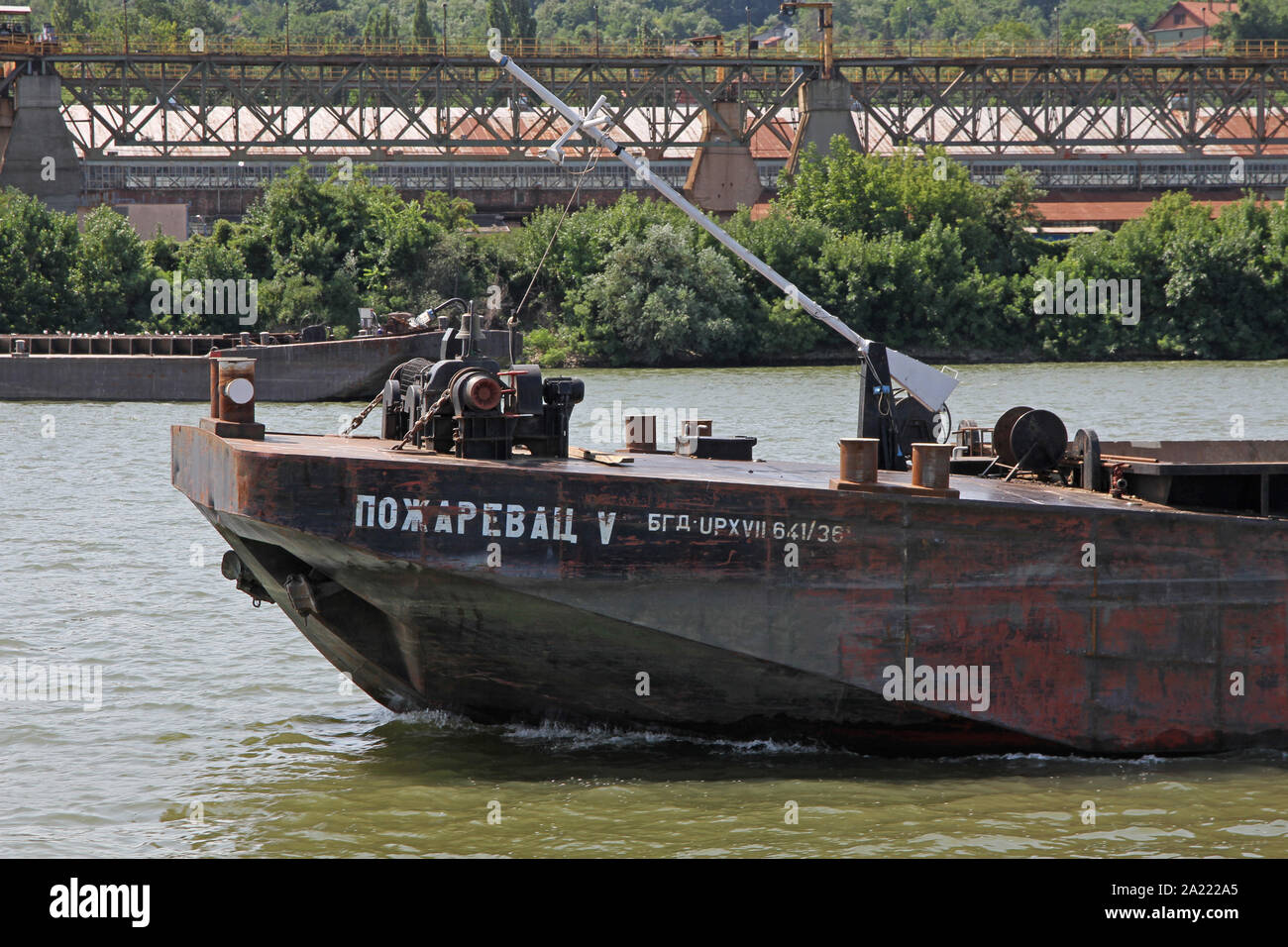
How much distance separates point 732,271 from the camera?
203 ft

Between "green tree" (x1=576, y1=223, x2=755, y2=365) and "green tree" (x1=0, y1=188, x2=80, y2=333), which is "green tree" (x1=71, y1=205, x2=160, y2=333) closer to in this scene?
"green tree" (x1=0, y1=188, x2=80, y2=333)

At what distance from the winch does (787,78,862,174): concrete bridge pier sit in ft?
214

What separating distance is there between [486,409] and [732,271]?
175ft

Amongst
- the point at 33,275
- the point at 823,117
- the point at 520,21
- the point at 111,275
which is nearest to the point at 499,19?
the point at 520,21

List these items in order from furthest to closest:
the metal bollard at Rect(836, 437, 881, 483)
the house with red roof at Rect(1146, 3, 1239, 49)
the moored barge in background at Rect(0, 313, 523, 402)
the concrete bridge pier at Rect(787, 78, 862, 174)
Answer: the house with red roof at Rect(1146, 3, 1239, 49) < the concrete bridge pier at Rect(787, 78, 862, 174) < the moored barge in background at Rect(0, 313, 523, 402) < the metal bollard at Rect(836, 437, 881, 483)

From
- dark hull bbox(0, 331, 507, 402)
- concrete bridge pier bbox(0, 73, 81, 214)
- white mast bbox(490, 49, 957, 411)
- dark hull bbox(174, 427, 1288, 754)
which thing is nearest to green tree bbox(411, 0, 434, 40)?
concrete bridge pier bbox(0, 73, 81, 214)

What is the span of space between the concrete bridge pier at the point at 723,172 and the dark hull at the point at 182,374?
30.1 m

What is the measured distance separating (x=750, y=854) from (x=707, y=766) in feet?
4.17

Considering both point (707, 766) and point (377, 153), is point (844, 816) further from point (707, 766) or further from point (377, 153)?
point (377, 153)

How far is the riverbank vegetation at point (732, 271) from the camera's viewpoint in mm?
60812

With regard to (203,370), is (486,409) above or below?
below

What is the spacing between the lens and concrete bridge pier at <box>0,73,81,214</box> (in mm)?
66500

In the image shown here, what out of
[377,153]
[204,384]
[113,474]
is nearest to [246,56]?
[377,153]

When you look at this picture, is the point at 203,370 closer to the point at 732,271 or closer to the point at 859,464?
the point at 732,271
